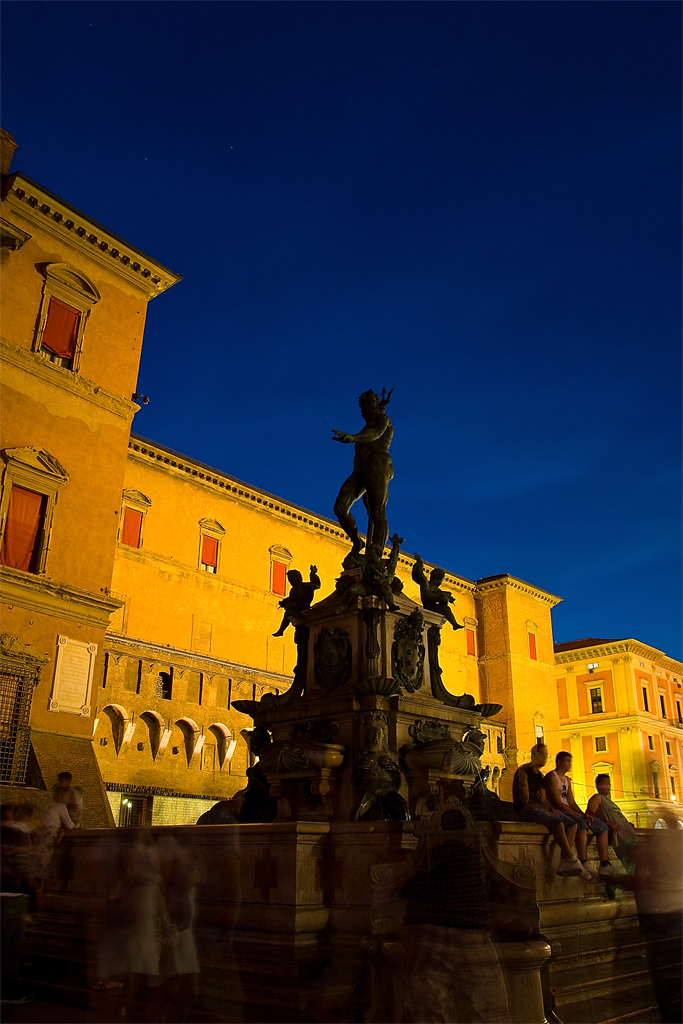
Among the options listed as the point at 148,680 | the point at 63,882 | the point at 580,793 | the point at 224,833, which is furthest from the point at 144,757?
the point at 580,793

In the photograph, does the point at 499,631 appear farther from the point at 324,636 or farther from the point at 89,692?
the point at 324,636

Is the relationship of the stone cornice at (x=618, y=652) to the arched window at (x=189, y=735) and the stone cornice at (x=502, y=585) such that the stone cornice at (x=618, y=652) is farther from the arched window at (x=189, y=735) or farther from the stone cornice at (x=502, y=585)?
the arched window at (x=189, y=735)

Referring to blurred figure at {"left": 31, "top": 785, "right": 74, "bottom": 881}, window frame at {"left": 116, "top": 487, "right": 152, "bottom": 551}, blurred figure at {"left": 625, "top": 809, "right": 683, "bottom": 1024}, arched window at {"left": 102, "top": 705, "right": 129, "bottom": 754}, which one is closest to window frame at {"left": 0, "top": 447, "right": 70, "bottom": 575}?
arched window at {"left": 102, "top": 705, "right": 129, "bottom": 754}

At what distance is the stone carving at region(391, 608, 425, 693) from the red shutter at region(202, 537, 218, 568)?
20.3m

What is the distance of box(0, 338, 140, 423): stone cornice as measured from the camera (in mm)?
17062

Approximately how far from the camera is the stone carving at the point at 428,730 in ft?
28.3

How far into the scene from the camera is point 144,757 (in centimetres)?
2375

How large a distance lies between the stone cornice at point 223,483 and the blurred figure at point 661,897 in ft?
69.8

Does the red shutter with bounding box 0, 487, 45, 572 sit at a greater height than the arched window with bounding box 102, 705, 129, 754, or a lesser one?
greater

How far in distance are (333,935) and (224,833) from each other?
4.14ft

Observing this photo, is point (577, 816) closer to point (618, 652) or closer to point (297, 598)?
point (297, 598)

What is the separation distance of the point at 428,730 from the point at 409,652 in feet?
2.93

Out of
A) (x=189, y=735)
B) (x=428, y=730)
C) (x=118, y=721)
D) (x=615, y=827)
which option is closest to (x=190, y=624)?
(x=189, y=735)

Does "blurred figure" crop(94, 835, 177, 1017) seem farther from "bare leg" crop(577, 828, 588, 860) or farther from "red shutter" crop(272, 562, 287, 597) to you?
"red shutter" crop(272, 562, 287, 597)
